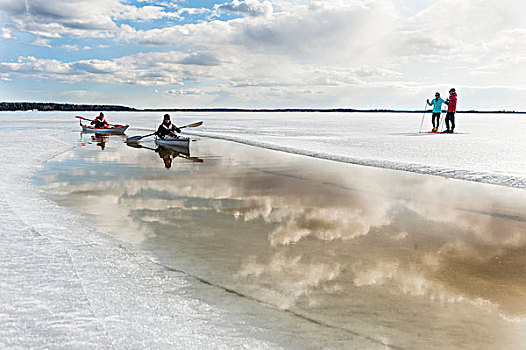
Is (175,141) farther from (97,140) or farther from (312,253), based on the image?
(312,253)

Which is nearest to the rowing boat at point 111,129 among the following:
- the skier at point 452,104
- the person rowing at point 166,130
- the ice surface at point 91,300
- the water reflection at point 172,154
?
Answer: the water reflection at point 172,154

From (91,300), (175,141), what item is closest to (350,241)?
(91,300)

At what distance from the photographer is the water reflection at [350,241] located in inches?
135

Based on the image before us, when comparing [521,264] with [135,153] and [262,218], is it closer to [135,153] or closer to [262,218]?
[262,218]

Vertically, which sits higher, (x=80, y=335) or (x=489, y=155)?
(x=489, y=155)

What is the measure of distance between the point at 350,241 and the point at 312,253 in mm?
712

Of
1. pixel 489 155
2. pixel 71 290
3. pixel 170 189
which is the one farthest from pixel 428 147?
pixel 71 290

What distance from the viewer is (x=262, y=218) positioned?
6.38 meters

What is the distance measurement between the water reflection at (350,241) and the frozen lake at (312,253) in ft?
0.06

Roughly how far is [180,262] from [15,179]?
6.77 metres

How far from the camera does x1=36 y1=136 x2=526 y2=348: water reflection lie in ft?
11.2

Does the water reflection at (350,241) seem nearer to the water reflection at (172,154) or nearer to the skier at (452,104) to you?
the water reflection at (172,154)

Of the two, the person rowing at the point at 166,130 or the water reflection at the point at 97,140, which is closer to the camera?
the person rowing at the point at 166,130

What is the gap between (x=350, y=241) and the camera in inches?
210
